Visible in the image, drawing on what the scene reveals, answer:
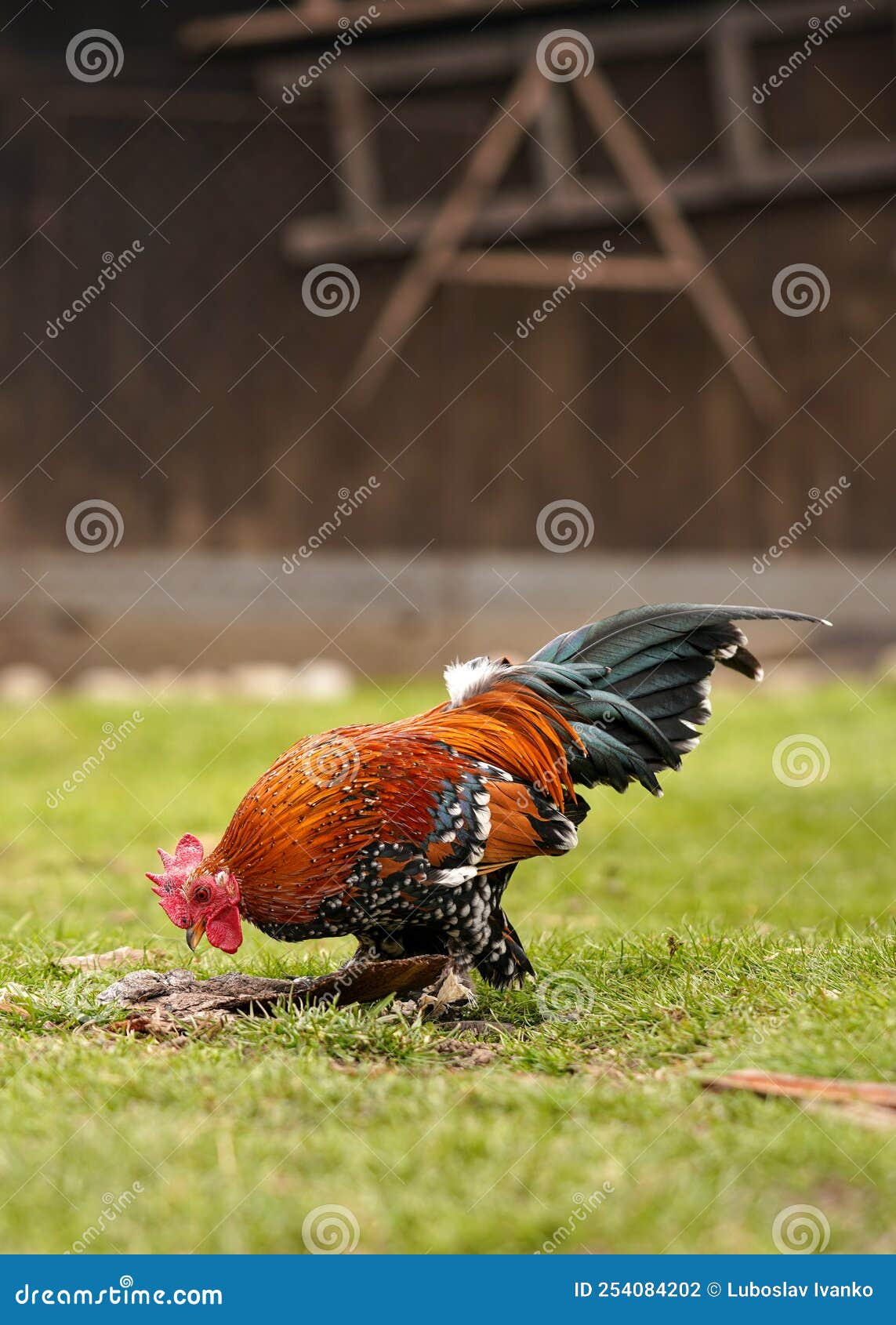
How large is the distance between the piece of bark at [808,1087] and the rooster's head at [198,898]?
1574 mm

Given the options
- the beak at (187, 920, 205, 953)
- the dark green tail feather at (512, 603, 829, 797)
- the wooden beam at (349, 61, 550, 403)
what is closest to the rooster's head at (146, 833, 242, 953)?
the beak at (187, 920, 205, 953)

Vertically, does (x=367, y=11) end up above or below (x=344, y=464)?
above

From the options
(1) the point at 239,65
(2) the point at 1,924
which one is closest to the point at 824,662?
(1) the point at 239,65

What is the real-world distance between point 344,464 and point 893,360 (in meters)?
5.32

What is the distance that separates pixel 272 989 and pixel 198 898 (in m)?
0.63

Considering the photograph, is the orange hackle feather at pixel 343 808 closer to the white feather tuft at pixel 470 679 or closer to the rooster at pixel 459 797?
the rooster at pixel 459 797

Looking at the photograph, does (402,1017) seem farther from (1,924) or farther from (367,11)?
(367,11)

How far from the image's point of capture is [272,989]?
182 inches

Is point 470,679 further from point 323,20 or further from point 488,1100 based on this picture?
point 323,20

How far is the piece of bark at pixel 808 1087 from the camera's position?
3.42 meters

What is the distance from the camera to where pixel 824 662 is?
510 inches

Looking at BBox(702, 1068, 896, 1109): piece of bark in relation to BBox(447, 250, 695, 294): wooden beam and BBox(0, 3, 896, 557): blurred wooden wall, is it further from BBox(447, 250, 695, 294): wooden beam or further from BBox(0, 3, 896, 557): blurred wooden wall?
BBox(447, 250, 695, 294): wooden beam

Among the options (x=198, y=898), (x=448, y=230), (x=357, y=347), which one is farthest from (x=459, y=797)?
(x=448, y=230)

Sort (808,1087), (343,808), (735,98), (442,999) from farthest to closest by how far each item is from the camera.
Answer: (735,98)
(442,999)
(343,808)
(808,1087)
